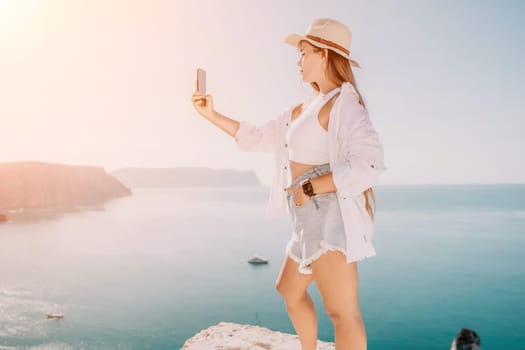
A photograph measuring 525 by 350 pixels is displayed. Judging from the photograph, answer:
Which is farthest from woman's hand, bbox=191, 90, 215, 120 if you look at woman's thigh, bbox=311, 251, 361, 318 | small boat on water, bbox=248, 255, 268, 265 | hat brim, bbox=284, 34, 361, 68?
small boat on water, bbox=248, 255, 268, 265

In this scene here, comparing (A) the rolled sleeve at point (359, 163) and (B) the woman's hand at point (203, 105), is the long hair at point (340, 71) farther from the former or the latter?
(B) the woman's hand at point (203, 105)

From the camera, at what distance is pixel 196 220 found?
324 feet

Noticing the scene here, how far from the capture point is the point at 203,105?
9.22 ft

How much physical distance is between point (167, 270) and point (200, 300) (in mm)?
13482

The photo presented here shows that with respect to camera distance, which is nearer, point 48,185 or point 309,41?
point 309,41

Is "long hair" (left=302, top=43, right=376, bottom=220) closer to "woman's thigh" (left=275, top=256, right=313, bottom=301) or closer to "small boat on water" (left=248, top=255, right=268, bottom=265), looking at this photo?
"woman's thigh" (left=275, top=256, right=313, bottom=301)

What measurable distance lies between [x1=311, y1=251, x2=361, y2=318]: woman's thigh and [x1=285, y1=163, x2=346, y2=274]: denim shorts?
1.9 inches

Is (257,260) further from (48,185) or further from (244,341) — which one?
(48,185)

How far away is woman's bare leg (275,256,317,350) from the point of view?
2367 mm

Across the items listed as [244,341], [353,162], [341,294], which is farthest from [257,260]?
[353,162]

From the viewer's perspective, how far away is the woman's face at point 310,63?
7.27 feet

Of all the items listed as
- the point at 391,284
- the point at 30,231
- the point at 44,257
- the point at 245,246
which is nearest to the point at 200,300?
the point at 391,284

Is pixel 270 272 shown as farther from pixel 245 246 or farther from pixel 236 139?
pixel 236 139

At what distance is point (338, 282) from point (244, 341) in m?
3.30
